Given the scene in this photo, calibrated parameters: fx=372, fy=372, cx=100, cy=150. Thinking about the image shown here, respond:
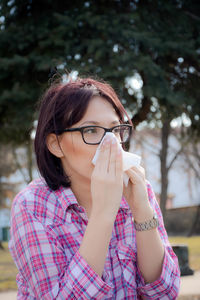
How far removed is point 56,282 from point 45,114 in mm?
820

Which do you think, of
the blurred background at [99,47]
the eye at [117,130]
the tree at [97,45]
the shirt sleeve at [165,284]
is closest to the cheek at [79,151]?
the eye at [117,130]

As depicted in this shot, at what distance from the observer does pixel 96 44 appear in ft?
17.9

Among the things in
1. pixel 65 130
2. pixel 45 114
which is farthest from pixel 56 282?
pixel 45 114

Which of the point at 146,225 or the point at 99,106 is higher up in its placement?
the point at 99,106

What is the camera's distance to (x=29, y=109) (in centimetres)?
→ 581

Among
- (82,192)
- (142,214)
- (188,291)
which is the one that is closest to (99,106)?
(82,192)

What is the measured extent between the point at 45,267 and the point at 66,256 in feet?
0.43

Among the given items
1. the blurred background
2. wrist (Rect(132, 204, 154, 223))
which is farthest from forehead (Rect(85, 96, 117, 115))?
the blurred background

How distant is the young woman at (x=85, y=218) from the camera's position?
151 cm

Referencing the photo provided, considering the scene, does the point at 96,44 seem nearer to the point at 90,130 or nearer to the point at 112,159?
the point at 90,130

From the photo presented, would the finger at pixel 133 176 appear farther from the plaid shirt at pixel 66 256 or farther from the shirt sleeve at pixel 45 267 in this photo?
the shirt sleeve at pixel 45 267

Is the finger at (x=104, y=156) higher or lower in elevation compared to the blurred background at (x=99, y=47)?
lower

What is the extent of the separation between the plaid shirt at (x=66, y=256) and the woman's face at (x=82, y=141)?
0.50 ft

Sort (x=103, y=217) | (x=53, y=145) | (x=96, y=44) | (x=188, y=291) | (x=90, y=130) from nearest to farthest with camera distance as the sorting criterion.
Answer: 1. (x=103, y=217)
2. (x=90, y=130)
3. (x=53, y=145)
4. (x=96, y=44)
5. (x=188, y=291)
